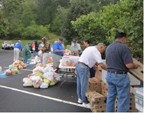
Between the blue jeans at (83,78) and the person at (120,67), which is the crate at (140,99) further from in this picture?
the blue jeans at (83,78)

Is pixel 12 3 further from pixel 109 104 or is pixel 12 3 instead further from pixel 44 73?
pixel 109 104

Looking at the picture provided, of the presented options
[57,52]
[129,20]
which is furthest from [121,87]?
[57,52]

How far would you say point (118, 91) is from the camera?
5.62 meters

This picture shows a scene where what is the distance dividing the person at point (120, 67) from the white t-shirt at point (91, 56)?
0.87m

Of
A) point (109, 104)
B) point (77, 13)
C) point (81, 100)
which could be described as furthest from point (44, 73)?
point (77, 13)

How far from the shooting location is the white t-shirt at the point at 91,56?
6570 millimetres

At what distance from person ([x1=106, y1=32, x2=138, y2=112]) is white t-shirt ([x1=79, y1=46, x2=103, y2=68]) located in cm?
87

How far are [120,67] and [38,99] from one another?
11.2ft

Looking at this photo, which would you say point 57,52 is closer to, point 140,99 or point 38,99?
point 38,99

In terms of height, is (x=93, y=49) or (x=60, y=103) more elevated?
(x=93, y=49)

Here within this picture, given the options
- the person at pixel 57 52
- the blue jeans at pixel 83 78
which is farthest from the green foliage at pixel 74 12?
the blue jeans at pixel 83 78

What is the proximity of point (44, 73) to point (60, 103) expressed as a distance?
2686 millimetres

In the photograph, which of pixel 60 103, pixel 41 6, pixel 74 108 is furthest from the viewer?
pixel 41 6

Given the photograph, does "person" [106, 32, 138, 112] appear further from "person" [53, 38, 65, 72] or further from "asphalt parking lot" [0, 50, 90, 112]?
"person" [53, 38, 65, 72]
